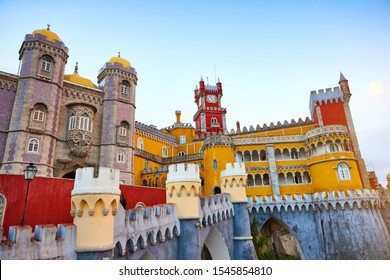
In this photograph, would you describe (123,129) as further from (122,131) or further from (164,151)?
(164,151)

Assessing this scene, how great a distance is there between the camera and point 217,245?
39.6ft

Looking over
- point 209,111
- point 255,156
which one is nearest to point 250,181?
point 255,156

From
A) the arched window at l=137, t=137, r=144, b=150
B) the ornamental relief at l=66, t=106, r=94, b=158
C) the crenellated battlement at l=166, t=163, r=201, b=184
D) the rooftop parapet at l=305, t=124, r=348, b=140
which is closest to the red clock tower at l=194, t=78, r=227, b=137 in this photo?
the arched window at l=137, t=137, r=144, b=150

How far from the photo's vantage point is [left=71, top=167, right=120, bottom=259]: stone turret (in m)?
4.95

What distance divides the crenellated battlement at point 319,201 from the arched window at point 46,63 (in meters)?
20.7

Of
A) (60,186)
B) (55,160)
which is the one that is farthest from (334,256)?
(55,160)

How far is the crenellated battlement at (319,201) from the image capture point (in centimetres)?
1994

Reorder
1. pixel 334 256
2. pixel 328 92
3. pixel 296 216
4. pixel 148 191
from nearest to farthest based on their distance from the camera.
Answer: pixel 148 191 → pixel 334 256 → pixel 296 216 → pixel 328 92

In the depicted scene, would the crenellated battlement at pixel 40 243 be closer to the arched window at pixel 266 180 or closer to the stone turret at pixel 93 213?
the stone turret at pixel 93 213

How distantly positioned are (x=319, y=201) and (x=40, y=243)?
22.2 meters

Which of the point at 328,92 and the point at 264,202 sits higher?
the point at 328,92
